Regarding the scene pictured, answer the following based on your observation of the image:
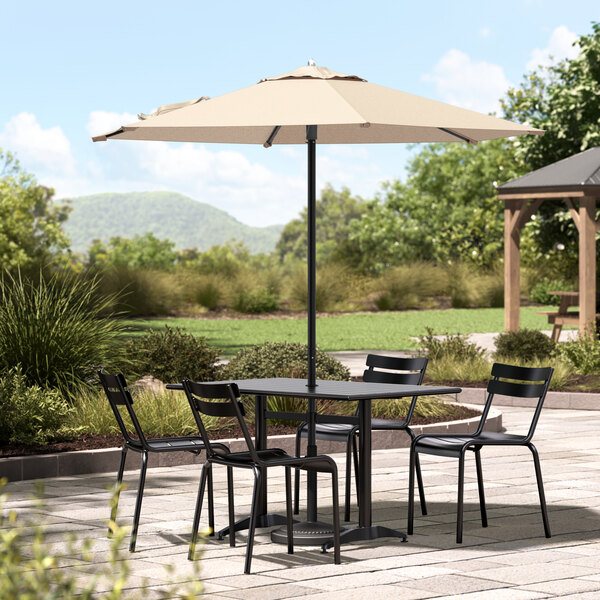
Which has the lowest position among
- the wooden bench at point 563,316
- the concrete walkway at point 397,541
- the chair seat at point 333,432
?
the concrete walkway at point 397,541

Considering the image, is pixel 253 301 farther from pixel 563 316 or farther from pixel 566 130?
pixel 563 316

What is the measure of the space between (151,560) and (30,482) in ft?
8.41

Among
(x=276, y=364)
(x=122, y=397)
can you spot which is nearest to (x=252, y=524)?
(x=122, y=397)

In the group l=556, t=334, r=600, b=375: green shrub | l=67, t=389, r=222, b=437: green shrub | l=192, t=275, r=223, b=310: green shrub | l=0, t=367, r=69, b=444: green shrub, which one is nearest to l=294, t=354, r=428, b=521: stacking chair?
l=67, t=389, r=222, b=437: green shrub

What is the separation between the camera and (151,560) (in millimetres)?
5672

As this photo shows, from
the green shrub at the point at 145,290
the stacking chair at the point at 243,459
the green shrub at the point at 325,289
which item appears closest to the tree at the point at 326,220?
the green shrub at the point at 325,289

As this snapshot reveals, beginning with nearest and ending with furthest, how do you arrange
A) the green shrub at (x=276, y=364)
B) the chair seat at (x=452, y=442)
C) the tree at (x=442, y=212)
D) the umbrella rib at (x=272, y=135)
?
the chair seat at (x=452, y=442), the umbrella rib at (x=272, y=135), the green shrub at (x=276, y=364), the tree at (x=442, y=212)

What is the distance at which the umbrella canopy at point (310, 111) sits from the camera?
611cm

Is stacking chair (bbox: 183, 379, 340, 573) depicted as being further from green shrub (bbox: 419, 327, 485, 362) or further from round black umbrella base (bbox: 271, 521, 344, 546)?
green shrub (bbox: 419, 327, 485, 362)

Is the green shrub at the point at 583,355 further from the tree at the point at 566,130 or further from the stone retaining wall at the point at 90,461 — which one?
the tree at the point at 566,130

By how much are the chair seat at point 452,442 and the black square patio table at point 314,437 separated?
286 mm

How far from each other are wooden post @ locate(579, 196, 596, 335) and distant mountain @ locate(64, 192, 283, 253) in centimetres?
14673

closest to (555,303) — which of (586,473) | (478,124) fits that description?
(586,473)

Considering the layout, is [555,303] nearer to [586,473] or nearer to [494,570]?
[586,473]
